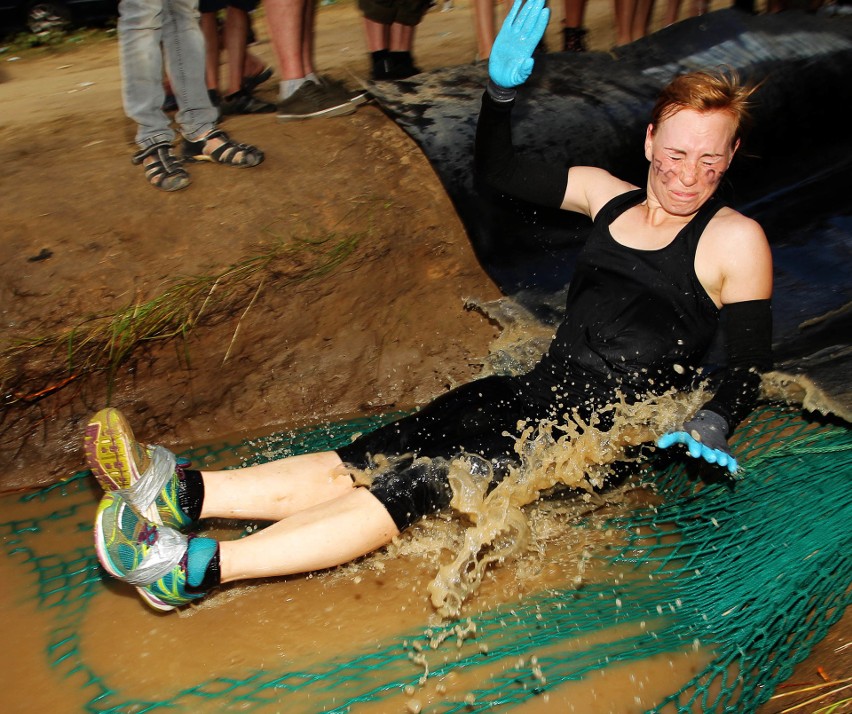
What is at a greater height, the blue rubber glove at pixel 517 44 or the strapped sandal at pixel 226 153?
the blue rubber glove at pixel 517 44

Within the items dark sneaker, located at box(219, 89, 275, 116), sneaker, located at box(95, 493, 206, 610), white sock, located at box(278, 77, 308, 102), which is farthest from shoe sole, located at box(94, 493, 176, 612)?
dark sneaker, located at box(219, 89, 275, 116)

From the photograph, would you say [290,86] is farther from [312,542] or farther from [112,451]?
[312,542]

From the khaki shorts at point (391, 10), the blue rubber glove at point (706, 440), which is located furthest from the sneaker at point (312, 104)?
the blue rubber glove at point (706, 440)

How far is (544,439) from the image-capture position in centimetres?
241

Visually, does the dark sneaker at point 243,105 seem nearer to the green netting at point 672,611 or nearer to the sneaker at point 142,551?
the green netting at point 672,611

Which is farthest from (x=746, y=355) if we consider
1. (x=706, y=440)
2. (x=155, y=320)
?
(x=155, y=320)

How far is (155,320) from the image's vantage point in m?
3.11

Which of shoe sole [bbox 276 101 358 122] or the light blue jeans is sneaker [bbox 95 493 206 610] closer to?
the light blue jeans

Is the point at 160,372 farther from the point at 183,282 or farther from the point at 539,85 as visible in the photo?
the point at 539,85

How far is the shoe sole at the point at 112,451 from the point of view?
2293mm

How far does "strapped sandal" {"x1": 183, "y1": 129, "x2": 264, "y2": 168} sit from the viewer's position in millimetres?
3596

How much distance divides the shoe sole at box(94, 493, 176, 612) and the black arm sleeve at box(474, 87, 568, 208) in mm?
1576

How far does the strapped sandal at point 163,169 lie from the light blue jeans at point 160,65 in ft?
0.14

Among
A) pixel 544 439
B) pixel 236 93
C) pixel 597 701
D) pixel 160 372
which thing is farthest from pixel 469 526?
pixel 236 93
